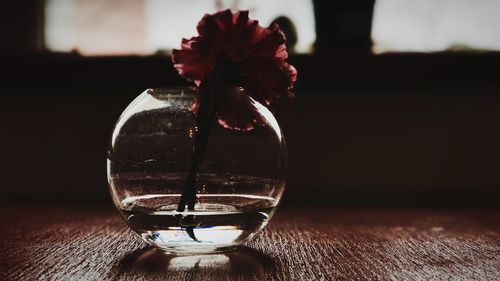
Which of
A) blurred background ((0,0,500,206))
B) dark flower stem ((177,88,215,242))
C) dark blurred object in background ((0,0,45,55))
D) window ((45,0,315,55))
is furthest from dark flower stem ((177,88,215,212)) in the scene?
dark blurred object in background ((0,0,45,55))

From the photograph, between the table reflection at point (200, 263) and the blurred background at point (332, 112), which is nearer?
the table reflection at point (200, 263)

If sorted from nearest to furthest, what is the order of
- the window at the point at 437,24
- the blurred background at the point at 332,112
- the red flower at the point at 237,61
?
1. the red flower at the point at 237,61
2. the blurred background at the point at 332,112
3. the window at the point at 437,24

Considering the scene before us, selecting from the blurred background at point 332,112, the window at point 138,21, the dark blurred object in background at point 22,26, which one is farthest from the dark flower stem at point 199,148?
the dark blurred object in background at point 22,26

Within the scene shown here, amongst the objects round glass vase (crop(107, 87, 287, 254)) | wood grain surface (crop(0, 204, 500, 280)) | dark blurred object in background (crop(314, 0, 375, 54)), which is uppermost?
dark blurred object in background (crop(314, 0, 375, 54))

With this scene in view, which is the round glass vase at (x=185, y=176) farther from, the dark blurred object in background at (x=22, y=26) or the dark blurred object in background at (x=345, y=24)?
the dark blurred object in background at (x=22, y=26)

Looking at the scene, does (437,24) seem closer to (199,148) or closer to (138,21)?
(138,21)

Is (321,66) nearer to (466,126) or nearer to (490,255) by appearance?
(466,126)

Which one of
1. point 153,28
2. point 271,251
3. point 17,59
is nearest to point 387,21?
point 153,28

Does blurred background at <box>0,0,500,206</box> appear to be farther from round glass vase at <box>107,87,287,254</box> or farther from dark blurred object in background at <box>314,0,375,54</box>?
round glass vase at <box>107,87,287,254</box>
